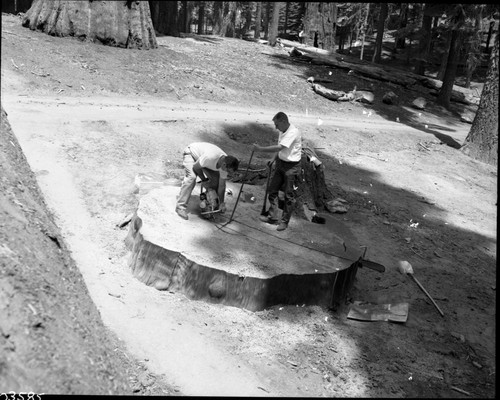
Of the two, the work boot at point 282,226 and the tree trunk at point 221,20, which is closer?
the work boot at point 282,226

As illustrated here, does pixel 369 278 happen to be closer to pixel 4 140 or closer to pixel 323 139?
pixel 4 140

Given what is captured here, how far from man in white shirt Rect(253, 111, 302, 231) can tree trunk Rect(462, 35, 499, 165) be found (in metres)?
12.3

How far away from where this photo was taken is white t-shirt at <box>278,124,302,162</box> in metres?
7.64

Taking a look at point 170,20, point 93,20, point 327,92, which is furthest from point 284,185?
point 170,20

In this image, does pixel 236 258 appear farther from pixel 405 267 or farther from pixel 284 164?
pixel 405 267

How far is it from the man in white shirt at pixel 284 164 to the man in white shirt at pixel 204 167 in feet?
1.73

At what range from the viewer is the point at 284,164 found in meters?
7.89

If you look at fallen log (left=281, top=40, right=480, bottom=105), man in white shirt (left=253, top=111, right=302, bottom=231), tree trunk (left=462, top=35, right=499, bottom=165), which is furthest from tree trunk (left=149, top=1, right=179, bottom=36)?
man in white shirt (left=253, top=111, right=302, bottom=231)

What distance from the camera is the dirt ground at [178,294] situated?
13.3 ft

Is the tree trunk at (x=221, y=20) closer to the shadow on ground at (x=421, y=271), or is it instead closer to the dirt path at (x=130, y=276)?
the shadow on ground at (x=421, y=271)

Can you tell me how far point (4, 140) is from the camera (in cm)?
695

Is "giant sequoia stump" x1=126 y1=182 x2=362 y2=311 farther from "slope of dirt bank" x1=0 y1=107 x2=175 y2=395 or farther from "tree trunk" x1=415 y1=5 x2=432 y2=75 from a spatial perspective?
"tree trunk" x1=415 y1=5 x2=432 y2=75

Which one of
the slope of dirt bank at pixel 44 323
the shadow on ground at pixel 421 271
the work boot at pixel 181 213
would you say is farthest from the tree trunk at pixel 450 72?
the slope of dirt bank at pixel 44 323

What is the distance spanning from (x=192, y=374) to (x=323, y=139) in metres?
11.8
